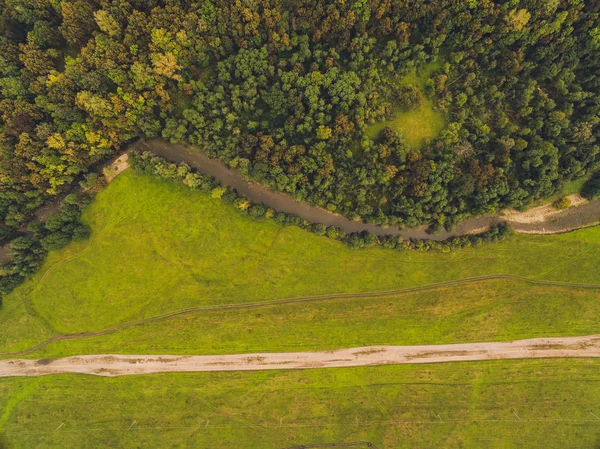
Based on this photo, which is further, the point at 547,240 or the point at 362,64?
the point at 547,240

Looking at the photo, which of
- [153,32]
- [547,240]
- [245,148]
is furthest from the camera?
[547,240]

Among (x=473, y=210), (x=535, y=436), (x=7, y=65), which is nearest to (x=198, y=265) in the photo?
(x=7, y=65)

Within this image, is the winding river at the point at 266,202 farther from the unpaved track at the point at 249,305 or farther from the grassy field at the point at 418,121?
the grassy field at the point at 418,121

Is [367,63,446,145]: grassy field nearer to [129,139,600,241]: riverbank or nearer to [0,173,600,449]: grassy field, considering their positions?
[129,139,600,241]: riverbank

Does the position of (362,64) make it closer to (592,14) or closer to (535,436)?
(592,14)

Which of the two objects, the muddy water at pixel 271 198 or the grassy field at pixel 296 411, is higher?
the muddy water at pixel 271 198

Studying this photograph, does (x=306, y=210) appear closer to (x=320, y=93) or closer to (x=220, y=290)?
(x=320, y=93)

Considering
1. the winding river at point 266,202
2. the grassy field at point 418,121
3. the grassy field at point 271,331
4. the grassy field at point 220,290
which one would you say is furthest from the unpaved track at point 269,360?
the grassy field at point 418,121
